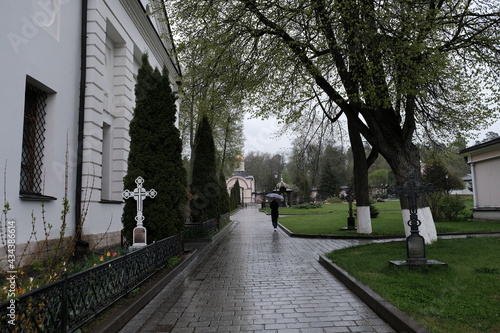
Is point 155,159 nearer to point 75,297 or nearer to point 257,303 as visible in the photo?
point 257,303

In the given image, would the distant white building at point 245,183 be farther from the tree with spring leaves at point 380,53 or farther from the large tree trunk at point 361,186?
the tree with spring leaves at point 380,53

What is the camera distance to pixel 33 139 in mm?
8227

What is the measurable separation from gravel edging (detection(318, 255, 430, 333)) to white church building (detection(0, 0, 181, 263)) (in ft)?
15.1

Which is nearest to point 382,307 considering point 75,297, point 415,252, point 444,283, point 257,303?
point 444,283

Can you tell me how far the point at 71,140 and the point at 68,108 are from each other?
2.72 feet

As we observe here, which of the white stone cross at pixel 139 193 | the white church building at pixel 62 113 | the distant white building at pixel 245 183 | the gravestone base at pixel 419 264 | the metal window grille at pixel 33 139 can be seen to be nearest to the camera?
the gravestone base at pixel 419 264

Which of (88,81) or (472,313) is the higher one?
(88,81)

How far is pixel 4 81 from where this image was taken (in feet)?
21.9

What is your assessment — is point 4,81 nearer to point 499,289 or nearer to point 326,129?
point 499,289

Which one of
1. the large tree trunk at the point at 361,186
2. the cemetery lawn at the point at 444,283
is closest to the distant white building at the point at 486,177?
the large tree trunk at the point at 361,186

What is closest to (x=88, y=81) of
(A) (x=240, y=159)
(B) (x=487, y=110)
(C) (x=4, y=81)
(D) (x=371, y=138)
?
(C) (x=4, y=81)

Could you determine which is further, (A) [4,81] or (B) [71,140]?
(B) [71,140]

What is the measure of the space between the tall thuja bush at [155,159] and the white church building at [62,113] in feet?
3.26

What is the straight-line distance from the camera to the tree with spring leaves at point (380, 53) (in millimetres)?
8969
